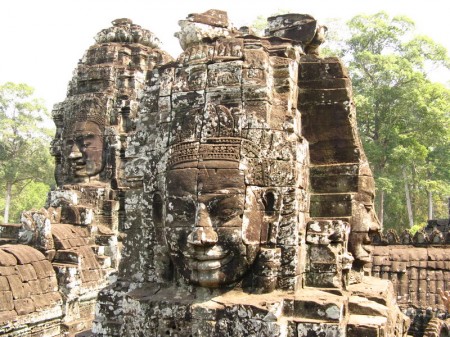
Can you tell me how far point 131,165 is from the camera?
5.54 metres

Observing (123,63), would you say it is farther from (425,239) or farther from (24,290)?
(425,239)

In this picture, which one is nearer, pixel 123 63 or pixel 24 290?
pixel 24 290

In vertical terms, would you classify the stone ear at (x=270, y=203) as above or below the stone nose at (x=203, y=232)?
above

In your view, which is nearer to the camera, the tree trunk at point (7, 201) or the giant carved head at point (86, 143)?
the giant carved head at point (86, 143)

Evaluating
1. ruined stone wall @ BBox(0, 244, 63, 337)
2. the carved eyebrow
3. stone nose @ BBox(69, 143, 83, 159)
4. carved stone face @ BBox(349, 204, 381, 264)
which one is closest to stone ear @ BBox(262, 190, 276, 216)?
the carved eyebrow

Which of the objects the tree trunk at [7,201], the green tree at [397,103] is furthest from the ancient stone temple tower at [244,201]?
the tree trunk at [7,201]

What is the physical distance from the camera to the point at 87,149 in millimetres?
13375

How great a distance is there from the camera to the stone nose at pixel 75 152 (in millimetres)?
13211

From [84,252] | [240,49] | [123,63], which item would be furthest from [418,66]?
[240,49]

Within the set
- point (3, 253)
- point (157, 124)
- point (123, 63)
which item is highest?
point (123, 63)

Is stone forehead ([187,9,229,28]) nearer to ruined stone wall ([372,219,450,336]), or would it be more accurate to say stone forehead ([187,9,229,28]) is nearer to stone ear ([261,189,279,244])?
stone ear ([261,189,279,244])

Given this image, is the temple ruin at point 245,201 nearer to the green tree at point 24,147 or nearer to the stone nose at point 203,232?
the stone nose at point 203,232

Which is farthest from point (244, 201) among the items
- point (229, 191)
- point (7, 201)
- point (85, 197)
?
point (7, 201)

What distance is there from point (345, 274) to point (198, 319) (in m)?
1.53
